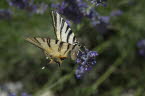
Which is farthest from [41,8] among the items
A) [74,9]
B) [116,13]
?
[116,13]

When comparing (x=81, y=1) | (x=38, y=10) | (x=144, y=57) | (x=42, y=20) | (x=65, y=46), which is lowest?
(x=65, y=46)

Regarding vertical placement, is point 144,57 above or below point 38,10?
below

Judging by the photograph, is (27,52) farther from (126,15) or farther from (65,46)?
(65,46)

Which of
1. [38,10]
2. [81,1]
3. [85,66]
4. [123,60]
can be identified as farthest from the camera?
[123,60]

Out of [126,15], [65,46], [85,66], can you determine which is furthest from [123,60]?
[65,46]

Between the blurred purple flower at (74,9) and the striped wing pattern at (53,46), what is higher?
the blurred purple flower at (74,9)

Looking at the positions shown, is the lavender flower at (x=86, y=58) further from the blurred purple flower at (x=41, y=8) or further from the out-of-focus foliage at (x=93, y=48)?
the out-of-focus foliage at (x=93, y=48)

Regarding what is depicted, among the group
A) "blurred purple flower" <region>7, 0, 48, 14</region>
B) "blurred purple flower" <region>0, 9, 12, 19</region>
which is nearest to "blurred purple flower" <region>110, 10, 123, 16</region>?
"blurred purple flower" <region>7, 0, 48, 14</region>

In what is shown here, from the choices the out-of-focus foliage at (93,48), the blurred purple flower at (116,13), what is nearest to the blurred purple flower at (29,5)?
the out-of-focus foliage at (93,48)
